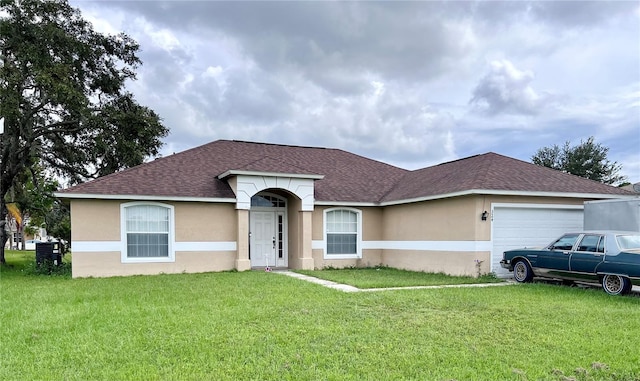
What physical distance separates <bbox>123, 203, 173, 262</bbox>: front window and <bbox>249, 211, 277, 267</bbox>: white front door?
3312mm

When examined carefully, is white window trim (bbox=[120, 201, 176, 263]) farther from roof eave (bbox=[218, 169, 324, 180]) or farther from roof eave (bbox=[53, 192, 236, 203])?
roof eave (bbox=[218, 169, 324, 180])

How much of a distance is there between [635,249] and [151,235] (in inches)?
541

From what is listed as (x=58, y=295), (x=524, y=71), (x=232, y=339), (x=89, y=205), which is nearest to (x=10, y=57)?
(x=89, y=205)

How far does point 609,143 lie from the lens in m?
35.5

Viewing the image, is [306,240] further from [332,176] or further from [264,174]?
[332,176]

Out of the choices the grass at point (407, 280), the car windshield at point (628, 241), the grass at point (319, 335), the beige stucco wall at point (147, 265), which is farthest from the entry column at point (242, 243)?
the car windshield at point (628, 241)

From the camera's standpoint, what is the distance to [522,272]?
12898 millimetres

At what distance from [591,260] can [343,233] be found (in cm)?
924

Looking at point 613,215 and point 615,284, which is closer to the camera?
point 615,284

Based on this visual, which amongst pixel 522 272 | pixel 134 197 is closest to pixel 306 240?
pixel 134 197

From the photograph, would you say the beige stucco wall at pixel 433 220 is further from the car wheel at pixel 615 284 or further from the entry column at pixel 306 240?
the car wheel at pixel 615 284

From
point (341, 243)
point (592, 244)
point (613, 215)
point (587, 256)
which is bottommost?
point (341, 243)

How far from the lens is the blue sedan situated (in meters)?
10.3

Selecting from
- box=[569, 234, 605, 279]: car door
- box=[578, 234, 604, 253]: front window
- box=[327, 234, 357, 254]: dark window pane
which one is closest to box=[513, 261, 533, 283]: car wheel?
box=[569, 234, 605, 279]: car door
